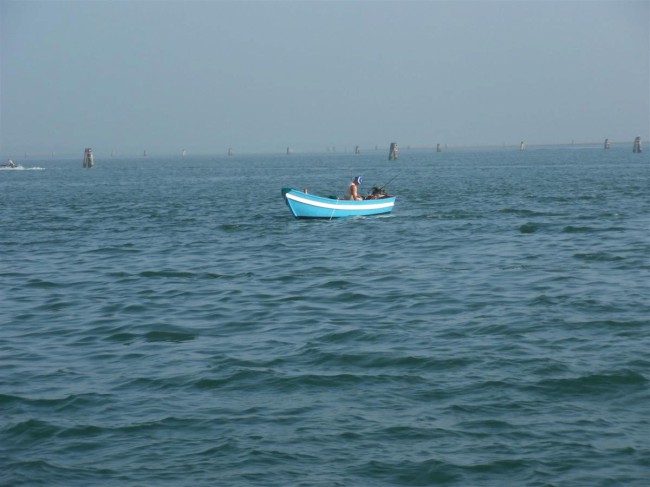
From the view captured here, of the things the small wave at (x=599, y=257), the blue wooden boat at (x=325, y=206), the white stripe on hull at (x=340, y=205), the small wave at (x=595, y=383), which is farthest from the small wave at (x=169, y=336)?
the white stripe on hull at (x=340, y=205)

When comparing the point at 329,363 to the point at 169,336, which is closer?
the point at 329,363

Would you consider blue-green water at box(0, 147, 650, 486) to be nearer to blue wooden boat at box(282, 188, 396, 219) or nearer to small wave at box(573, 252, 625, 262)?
small wave at box(573, 252, 625, 262)

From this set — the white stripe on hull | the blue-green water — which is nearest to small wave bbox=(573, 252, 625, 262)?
the blue-green water

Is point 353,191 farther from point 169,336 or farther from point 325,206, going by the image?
point 169,336

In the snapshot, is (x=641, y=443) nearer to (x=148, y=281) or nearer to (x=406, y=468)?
(x=406, y=468)

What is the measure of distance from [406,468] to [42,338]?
803 centimetres

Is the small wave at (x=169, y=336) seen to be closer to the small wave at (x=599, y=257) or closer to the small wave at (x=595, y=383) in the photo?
the small wave at (x=595, y=383)

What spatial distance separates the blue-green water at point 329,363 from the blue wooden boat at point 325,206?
22.4ft

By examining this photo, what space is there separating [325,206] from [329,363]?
22.0 metres

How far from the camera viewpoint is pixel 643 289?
60.2 feet

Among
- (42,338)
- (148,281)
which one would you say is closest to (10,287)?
(148,281)

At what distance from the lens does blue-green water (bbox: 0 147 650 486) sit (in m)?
9.37

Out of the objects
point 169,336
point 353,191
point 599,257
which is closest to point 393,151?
point 353,191

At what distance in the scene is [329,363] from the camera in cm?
1303
